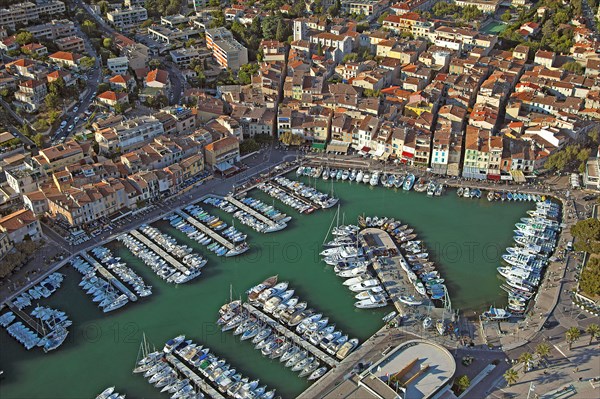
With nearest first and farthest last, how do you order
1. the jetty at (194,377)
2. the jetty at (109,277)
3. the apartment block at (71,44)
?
the jetty at (194,377) → the jetty at (109,277) → the apartment block at (71,44)

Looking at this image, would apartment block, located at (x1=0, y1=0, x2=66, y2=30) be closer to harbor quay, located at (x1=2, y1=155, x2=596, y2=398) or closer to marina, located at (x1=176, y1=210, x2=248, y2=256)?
marina, located at (x1=176, y1=210, x2=248, y2=256)

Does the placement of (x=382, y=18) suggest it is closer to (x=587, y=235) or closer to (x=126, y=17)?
(x=126, y=17)

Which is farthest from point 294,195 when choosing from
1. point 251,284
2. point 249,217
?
point 251,284

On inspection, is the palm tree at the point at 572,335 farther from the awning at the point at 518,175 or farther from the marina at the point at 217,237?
the marina at the point at 217,237

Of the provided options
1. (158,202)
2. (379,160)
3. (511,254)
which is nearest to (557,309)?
(511,254)

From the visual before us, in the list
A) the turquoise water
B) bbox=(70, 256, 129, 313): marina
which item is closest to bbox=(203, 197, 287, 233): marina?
the turquoise water

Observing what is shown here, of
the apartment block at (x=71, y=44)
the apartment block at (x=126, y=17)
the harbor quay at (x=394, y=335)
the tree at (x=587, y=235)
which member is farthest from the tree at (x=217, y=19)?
the tree at (x=587, y=235)
